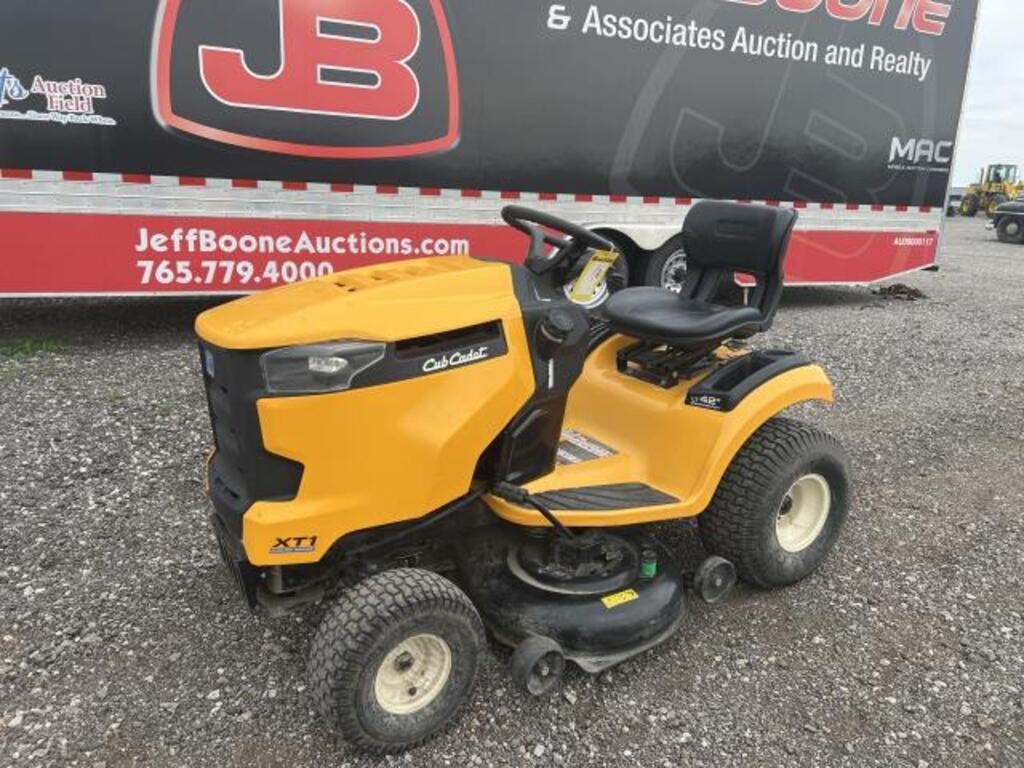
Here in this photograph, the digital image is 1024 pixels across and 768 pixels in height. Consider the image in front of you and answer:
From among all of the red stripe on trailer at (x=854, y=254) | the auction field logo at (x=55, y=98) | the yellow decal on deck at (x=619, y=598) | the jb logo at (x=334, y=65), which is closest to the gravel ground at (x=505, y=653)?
the yellow decal on deck at (x=619, y=598)

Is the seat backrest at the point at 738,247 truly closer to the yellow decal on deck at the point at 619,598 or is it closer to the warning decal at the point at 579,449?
the warning decal at the point at 579,449

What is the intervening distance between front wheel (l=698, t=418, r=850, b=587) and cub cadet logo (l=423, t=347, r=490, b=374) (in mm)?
1077

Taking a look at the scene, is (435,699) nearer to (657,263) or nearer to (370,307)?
(370,307)

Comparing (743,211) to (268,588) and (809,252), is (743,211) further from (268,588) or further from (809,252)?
(809,252)

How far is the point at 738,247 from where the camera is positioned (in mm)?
2982

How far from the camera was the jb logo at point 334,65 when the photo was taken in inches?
198

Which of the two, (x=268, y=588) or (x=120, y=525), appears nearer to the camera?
(x=268, y=588)

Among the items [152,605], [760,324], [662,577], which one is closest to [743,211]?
[760,324]

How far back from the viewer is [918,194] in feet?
25.8

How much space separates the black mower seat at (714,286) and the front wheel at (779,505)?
0.42 m

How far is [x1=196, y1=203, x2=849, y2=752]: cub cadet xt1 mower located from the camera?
73.9 inches

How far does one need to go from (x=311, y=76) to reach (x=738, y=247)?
11.5ft

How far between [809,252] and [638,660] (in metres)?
5.99

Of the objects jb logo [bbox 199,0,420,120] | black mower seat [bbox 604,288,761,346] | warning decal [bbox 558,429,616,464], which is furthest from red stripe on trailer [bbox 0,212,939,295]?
warning decal [bbox 558,429,616,464]
